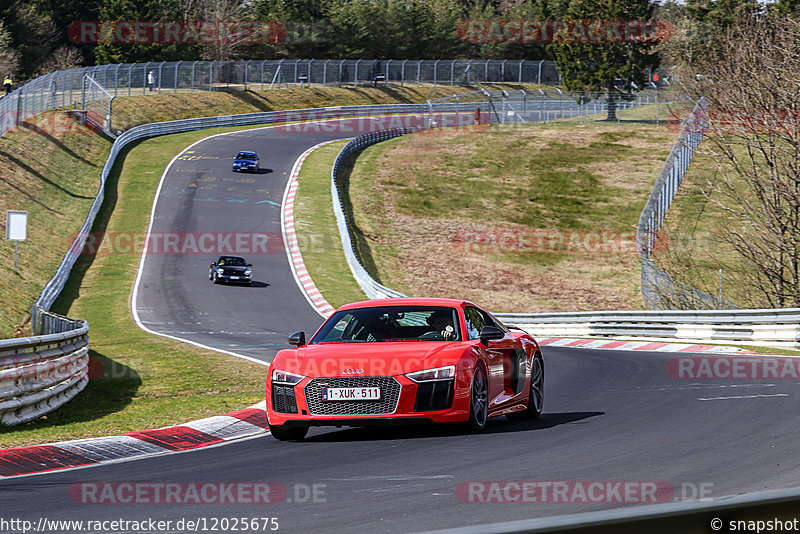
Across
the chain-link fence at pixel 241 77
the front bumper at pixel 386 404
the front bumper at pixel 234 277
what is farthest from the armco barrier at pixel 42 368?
the chain-link fence at pixel 241 77

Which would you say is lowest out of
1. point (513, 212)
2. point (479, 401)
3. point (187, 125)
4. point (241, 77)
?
point (513, 212)

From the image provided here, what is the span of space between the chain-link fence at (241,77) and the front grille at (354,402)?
1687 inches

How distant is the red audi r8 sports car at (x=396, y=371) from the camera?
974 centimetres

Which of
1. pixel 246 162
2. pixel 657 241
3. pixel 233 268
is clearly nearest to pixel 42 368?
pixel 233 268

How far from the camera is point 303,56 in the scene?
10975 cm

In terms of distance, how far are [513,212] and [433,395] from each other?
1826 inches

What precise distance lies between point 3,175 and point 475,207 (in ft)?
78.3

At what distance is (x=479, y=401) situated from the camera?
33.8 ft

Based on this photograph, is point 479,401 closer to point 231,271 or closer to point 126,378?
point 126,378

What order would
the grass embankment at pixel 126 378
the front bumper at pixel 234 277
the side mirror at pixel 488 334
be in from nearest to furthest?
the side mirror at pixel 488 334 → the grass embankment at pixel 126 378 → the front bumper at pixel 234 277

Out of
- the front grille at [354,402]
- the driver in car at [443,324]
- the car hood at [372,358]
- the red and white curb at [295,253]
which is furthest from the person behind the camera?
the red and white curb at [295,253]

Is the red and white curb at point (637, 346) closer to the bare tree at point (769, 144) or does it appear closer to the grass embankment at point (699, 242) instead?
the bare tree at point (769, 144)

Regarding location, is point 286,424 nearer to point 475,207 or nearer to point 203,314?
point 203,314

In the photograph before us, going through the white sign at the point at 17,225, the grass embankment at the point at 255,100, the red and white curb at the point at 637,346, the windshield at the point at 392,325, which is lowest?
the red and white curb at the point at 637,346
